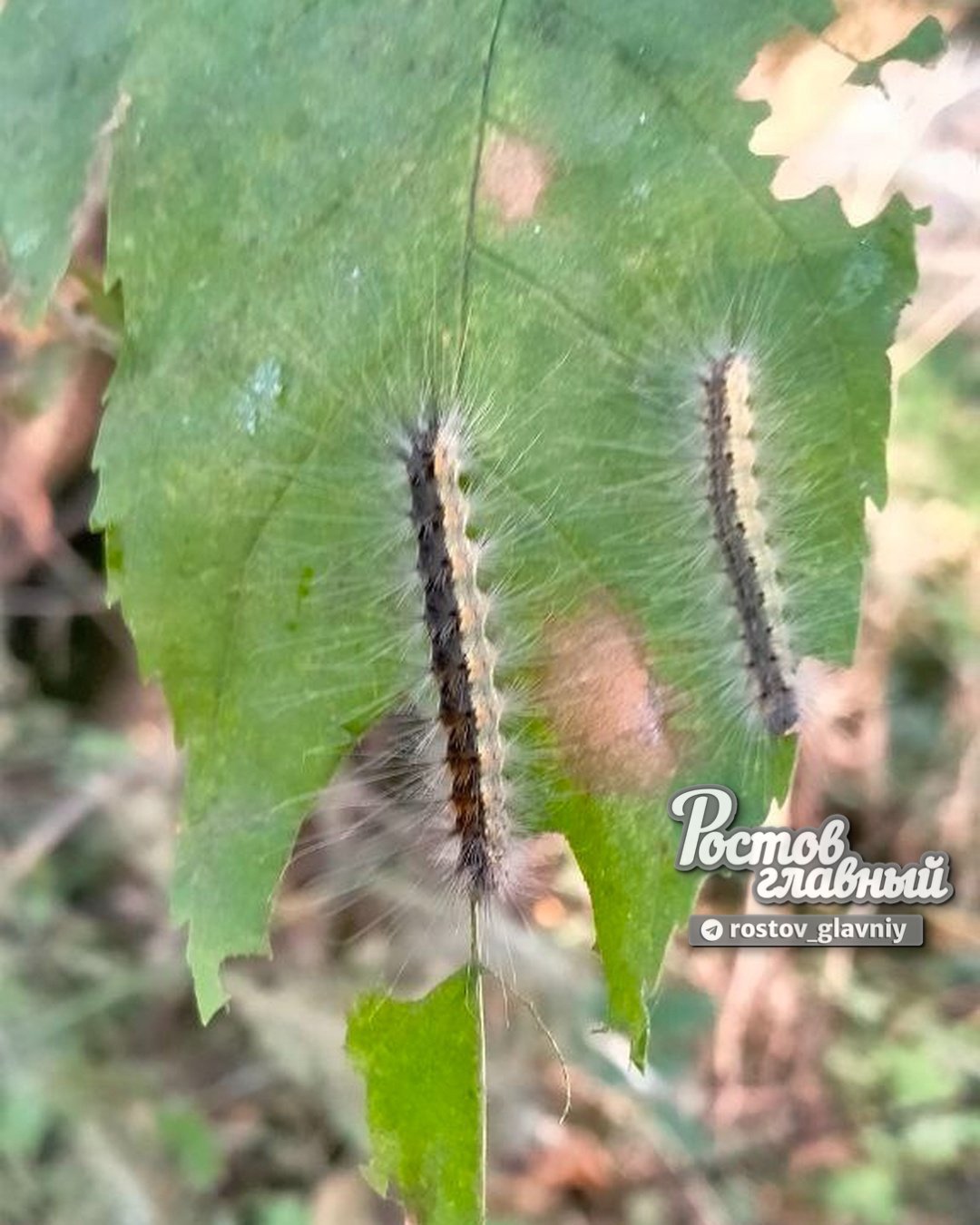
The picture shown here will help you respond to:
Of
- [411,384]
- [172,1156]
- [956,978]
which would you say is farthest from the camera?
[956,978]

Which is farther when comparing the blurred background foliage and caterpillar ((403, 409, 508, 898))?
the blurred background foliage

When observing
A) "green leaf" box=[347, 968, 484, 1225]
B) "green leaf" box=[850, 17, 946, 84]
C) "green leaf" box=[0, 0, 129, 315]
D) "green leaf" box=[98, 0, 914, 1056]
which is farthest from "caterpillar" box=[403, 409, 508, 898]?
"green leaf" box=[850, 17, 946, 84]

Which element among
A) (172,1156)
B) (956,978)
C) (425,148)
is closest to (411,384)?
(425,148)

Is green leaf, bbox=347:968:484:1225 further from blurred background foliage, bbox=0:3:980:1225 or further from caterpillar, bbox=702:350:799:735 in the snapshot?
blurred background foliage, bbox=0:3:980:1225

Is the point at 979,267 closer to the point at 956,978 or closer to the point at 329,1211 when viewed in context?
the point at 956,978

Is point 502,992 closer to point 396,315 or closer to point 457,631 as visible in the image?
point 457,631

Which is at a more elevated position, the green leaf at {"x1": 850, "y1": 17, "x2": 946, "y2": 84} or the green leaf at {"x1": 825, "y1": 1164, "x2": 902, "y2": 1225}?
the green leaf at {"x1": 850, "y1": 17, "x2": 946, "y2": 84}

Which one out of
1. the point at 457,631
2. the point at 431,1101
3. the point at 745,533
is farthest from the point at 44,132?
the point at 431,1101
